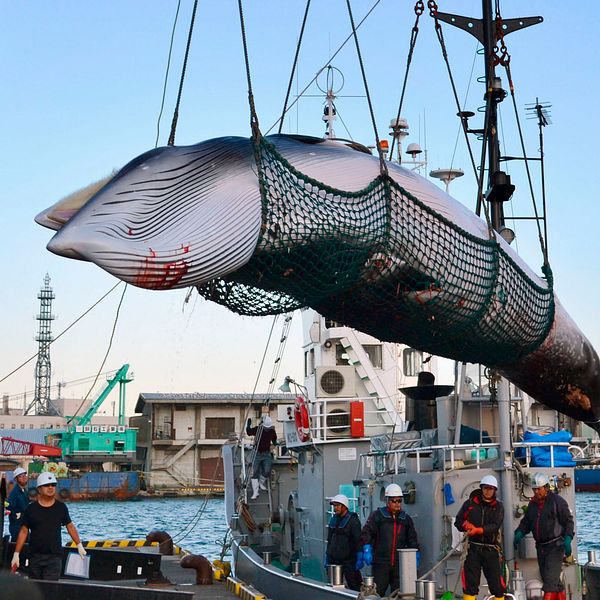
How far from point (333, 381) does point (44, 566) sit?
1176 cm

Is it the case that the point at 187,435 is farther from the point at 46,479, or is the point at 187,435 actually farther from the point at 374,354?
the point at 46,479

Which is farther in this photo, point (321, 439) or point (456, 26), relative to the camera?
point (321, 439)

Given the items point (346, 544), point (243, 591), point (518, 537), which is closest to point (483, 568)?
point (518, 537)

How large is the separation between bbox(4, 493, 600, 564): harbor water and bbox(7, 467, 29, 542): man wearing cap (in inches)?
464

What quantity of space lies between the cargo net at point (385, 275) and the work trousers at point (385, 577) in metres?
4.47

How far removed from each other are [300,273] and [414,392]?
9339 mm

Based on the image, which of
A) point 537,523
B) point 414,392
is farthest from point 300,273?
point 414,392

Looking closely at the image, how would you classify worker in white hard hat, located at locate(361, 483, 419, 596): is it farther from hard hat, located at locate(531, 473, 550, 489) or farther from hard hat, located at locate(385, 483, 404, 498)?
hard hat, located at locate(531, 473, 550, 489)

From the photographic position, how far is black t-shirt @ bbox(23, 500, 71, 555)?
370 inches

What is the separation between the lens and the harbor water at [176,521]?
33.7m

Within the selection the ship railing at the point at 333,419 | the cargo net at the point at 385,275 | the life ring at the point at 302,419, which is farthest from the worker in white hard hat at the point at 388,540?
the life ring at the point at 302,419

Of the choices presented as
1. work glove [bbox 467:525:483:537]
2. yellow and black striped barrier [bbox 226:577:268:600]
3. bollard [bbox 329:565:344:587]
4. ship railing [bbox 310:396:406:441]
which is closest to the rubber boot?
ship railing [bbox 310:396:406:441]

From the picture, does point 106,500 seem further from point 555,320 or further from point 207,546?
point 555,320

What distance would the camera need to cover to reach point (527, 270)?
711cm
